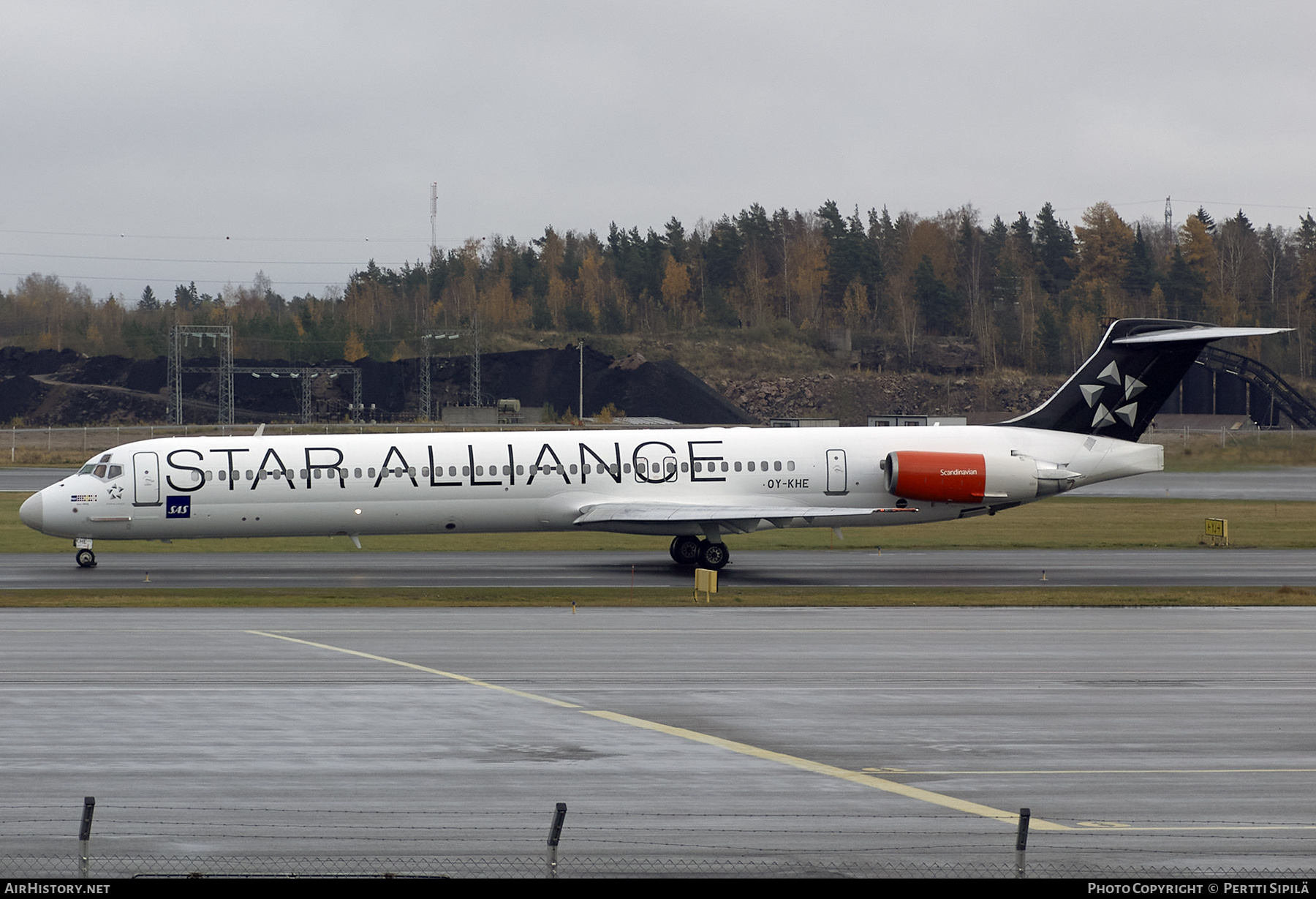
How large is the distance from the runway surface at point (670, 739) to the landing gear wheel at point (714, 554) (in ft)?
29.6

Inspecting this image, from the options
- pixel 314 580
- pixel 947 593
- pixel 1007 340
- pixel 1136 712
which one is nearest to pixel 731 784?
pixel 1136 712

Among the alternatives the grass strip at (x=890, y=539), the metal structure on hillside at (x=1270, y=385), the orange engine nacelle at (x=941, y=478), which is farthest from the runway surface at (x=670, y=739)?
the metal structure on hillside at (x=1270, y=385)

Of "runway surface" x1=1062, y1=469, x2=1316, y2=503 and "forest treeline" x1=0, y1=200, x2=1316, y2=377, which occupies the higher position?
"forest treeline" x1=0, y1=200, x2=1316, y2=377

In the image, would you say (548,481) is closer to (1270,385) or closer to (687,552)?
(687,552)

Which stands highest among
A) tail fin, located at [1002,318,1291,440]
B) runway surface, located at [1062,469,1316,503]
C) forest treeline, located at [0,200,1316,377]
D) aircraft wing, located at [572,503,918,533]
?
forest treeline, located at [0,200,1316,377]

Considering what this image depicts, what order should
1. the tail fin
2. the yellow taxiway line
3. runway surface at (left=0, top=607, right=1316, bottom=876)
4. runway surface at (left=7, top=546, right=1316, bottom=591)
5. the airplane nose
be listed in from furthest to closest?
the tail fin → the airplane nose → runway surface at (left=7, top=546, right=1316, bottom=591) → the yellow taxiway line → runway surface at (left=0, top=607, right=1316, bottom=876)

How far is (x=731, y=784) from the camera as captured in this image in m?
12.9

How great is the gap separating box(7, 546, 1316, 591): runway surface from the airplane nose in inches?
52.7

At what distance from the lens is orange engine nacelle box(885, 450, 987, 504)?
34250 millimetres

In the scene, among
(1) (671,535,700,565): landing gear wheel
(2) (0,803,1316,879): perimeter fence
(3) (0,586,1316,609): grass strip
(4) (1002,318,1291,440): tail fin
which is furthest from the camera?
(4) (1002,318,1291,440): tail fin

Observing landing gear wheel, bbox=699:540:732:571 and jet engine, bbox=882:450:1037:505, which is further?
jet engine, bbox=882:450:1037:505

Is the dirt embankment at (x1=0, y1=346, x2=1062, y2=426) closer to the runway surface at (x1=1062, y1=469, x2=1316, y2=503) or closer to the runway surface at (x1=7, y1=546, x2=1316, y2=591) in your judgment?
the runway surface at (x1=1062, y1=469, x2=1316, y2=503)

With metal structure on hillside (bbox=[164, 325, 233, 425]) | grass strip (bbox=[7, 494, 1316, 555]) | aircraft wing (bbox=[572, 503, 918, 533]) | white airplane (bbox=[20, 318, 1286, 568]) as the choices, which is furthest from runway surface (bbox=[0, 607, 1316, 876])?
metal structure on hillside (bbox=[164, 325, 233, 425])

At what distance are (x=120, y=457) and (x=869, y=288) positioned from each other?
136937 millimetres
